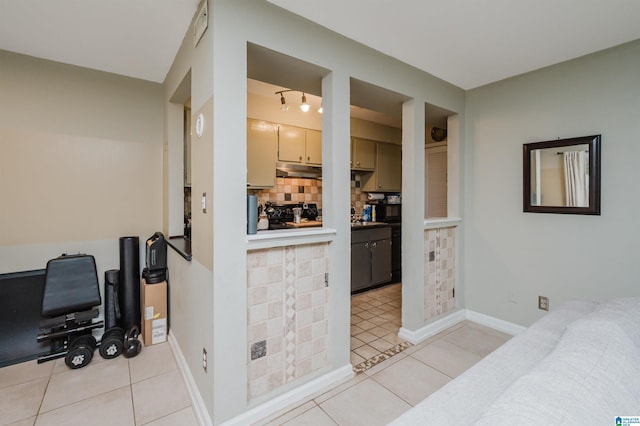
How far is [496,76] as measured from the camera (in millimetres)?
2789

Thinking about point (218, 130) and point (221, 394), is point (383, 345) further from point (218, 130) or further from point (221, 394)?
point (218, 130)

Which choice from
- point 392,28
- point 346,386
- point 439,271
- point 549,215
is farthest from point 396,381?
point 392,28

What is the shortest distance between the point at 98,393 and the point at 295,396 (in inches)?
52.9

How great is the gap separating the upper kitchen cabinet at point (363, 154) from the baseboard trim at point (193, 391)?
3.23m

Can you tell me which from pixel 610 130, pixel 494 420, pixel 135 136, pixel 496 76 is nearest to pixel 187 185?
pixel 135 136

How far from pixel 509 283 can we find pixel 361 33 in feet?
8.81

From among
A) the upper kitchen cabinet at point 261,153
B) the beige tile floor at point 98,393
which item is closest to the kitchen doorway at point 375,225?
the upper kitchen cabinet at point 261,153

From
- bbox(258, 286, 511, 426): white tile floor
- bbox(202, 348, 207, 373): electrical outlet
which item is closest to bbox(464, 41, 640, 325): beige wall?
bbox(258, 286, 511, 426): white tile floor

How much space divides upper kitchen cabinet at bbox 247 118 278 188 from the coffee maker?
118 centimetres

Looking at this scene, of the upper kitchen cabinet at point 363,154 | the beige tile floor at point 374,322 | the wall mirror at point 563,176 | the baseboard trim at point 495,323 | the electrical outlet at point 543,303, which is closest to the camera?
the wall mirror at point 563,176

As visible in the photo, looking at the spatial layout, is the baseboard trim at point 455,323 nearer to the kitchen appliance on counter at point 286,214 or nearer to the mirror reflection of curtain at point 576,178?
the mirror reflection of curtain at point 576,178

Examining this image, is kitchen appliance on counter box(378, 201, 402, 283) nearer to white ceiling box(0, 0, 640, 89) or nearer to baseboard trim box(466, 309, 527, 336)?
baseboard trim box(466, 309, 527, 336)

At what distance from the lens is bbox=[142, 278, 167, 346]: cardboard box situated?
259 centimetres

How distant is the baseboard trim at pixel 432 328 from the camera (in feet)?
8.80
